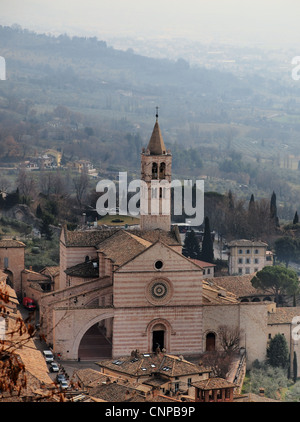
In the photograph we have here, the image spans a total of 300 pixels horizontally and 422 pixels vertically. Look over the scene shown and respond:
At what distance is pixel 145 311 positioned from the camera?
35.9 m

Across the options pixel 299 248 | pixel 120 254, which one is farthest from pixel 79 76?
pixel 120 254

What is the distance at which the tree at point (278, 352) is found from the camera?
37.7m

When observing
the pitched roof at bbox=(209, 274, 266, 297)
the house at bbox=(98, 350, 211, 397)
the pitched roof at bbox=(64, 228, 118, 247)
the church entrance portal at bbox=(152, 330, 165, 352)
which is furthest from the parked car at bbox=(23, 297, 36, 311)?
the house at bbox=(98, 350, 211, 397)

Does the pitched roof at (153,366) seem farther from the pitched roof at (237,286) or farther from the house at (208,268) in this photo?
the house at (208,268)

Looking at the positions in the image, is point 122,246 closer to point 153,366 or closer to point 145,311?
point 145,311

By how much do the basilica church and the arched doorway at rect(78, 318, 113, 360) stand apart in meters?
0.03

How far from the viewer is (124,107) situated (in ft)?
534

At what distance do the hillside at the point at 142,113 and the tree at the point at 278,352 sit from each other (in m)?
49.8

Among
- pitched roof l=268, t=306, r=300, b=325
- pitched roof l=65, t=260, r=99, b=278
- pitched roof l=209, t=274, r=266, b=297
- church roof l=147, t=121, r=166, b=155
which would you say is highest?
church roof l=147, t=121, r=166, b=155

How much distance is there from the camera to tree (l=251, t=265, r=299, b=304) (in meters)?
44.0

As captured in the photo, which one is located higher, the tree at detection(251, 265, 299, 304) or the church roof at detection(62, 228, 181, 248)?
the church roof at detection(62, 228, 181, 248)

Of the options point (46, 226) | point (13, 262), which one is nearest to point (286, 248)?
point (46, 226)

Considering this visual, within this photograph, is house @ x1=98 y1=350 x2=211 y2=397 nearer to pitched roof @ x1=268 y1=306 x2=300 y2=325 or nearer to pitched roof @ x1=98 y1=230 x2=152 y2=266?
pitched roof @ x1=98 y1=230 x2=152 y2=266

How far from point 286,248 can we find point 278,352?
20.6 meters
